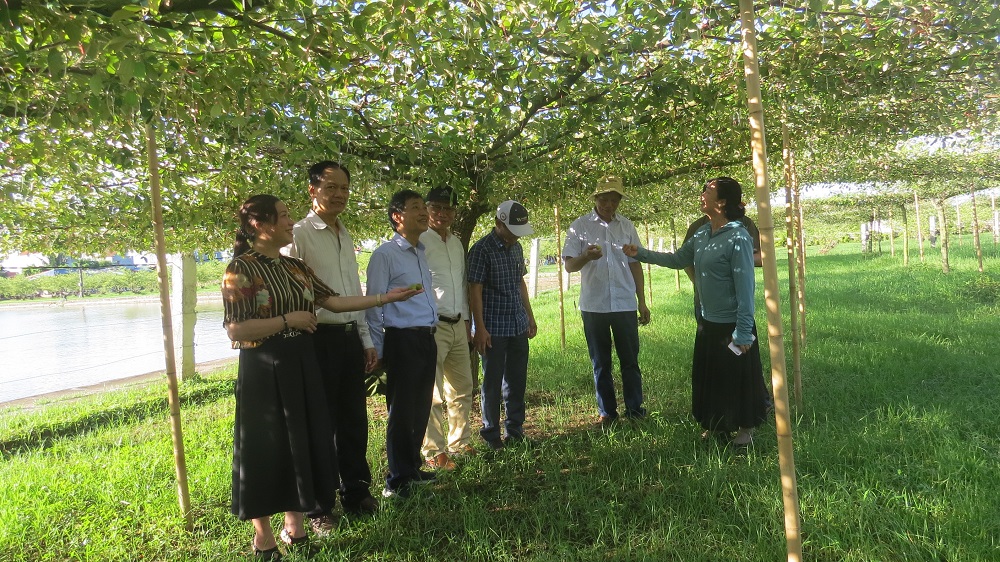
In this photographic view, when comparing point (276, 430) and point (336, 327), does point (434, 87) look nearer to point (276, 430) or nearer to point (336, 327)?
point (336, 327)

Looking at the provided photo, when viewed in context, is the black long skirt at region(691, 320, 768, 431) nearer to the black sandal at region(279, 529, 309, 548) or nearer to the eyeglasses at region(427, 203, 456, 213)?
the eyeglasses at region(427, 203, 456, 213)

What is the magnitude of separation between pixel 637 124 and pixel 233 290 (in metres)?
2.91

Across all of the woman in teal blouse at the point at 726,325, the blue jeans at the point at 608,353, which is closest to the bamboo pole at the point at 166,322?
the blue jeans at the point at 608,353

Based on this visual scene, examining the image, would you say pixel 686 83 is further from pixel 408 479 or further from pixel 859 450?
pixel 408 479

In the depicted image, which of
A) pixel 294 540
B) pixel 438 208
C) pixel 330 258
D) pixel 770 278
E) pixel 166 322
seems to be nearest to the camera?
pixel 770 278

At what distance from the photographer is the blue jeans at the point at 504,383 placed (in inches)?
149

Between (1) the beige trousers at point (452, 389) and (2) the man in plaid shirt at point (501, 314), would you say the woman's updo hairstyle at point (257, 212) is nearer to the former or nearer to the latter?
(1) the beige trousers at point (452, 389)

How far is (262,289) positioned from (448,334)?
4.49 ft

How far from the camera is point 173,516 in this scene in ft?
10.1

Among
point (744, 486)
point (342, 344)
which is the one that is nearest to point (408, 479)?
point (342, 344)

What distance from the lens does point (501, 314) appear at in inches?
148

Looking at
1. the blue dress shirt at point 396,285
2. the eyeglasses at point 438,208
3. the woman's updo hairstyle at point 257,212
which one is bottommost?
the blue dress shirt at point 396,285

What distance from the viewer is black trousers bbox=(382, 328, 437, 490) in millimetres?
3086

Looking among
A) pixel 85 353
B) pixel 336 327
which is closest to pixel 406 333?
pixel 336 327
